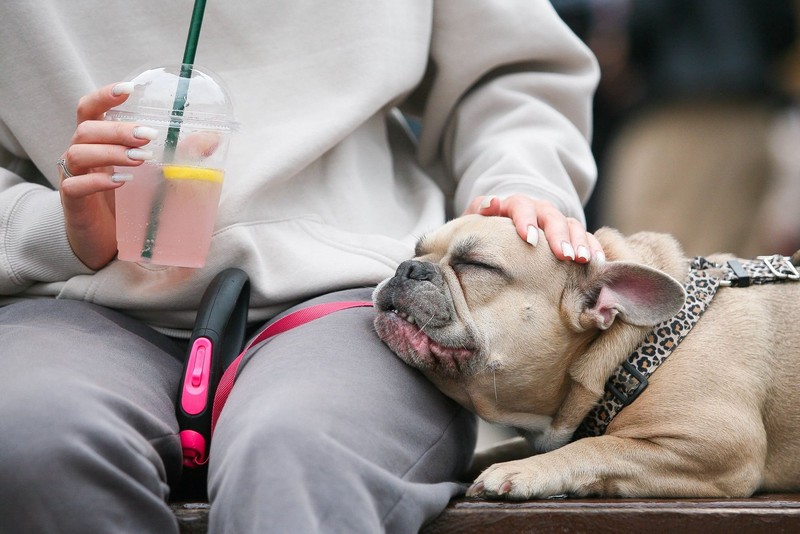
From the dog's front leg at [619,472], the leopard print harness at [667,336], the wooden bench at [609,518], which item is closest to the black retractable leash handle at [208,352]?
the wooden bench at [609,518]

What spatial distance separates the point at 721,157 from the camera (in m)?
4.21

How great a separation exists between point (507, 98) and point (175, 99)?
3.08 ft

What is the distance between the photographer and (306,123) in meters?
1.91

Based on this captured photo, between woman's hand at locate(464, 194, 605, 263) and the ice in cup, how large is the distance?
1.95 ft

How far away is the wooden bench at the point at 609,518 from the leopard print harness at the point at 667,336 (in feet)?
0.99

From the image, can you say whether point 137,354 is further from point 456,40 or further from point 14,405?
point 456,40

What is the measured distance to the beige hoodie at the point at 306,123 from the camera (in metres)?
1.78

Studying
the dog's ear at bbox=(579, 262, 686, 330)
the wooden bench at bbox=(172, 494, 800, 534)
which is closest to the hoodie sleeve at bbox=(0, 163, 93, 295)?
the wooden bench at bbox=(172, 494, 800, 534)

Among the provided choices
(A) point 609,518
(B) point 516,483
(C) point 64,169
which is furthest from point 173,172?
(A) point 609,518

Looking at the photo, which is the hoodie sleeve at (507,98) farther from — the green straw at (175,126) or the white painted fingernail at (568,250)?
the green straw at (175,126)

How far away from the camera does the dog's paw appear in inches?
60.5

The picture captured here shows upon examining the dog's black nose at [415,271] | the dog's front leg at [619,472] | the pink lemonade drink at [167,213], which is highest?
the pink lemonade drink at [167,213]

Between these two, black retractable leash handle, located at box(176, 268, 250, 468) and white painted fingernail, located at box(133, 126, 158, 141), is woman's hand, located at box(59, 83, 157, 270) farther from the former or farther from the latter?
black retractable leash handle, located at box(176, 268, 250, 468)

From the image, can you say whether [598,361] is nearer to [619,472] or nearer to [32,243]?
[619,472]
